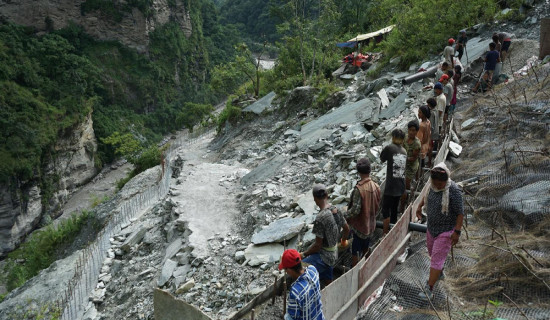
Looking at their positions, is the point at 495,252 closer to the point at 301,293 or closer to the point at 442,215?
the point at 442,215

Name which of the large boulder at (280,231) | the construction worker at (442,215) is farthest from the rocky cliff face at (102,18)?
the construction worker at (442,215)

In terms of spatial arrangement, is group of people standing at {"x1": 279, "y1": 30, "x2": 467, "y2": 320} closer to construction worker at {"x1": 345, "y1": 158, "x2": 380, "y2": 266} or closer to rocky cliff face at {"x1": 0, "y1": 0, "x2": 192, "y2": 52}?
construction worker at {"x1": 345, "y1": 158, "x2": 380, "y2": 266}

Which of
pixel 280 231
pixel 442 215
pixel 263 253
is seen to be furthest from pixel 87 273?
pixel 442 215

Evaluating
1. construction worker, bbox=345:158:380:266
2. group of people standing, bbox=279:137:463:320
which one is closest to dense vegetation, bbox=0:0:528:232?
group of people standing, bbox=279:137:463:320

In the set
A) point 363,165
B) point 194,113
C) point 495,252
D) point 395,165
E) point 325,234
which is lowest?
point 194,113

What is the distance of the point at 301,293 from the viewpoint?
104 inches

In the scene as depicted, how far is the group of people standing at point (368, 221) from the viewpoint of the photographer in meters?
2.73

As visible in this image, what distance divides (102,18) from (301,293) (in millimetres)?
47779

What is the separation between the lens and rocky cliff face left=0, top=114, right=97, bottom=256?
82.4 feet

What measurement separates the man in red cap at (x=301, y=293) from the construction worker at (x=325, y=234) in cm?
80

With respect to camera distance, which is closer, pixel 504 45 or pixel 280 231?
pixel 280 231

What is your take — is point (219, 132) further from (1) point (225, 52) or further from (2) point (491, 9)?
(1) point (225, 52)

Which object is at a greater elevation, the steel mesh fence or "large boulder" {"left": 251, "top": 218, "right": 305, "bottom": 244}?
"large boulder" {"left": 251, "top": 218, "right": 305, "bottom": 244}

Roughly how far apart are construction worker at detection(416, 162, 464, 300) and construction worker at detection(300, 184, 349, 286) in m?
0.79
